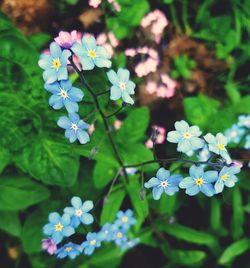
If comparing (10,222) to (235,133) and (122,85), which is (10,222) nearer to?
(122,85)

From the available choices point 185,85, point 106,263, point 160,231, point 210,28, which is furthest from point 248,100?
point 106,263

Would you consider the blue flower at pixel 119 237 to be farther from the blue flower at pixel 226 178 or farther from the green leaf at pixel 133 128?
the blue flower at pixel 226 178

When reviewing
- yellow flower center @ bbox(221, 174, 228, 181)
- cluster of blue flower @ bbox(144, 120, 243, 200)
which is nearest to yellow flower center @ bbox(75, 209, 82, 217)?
cluster of blue flower @ bbox(144, 120, 243, 200)

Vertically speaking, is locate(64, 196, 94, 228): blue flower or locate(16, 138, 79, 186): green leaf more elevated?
locate(16, 138, 79, 186): green leaf

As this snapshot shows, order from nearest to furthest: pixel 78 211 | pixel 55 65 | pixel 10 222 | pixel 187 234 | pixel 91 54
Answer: pixel 55 65, pixel 91 54, pixel 78 211, pixel 10 222, pixel 187 234

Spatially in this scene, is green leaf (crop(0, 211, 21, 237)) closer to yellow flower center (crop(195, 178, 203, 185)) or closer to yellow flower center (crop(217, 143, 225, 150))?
yellow flower center (crop(195, 178, 203, 185))

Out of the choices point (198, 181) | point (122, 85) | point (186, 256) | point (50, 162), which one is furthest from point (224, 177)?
point (186, 256)
